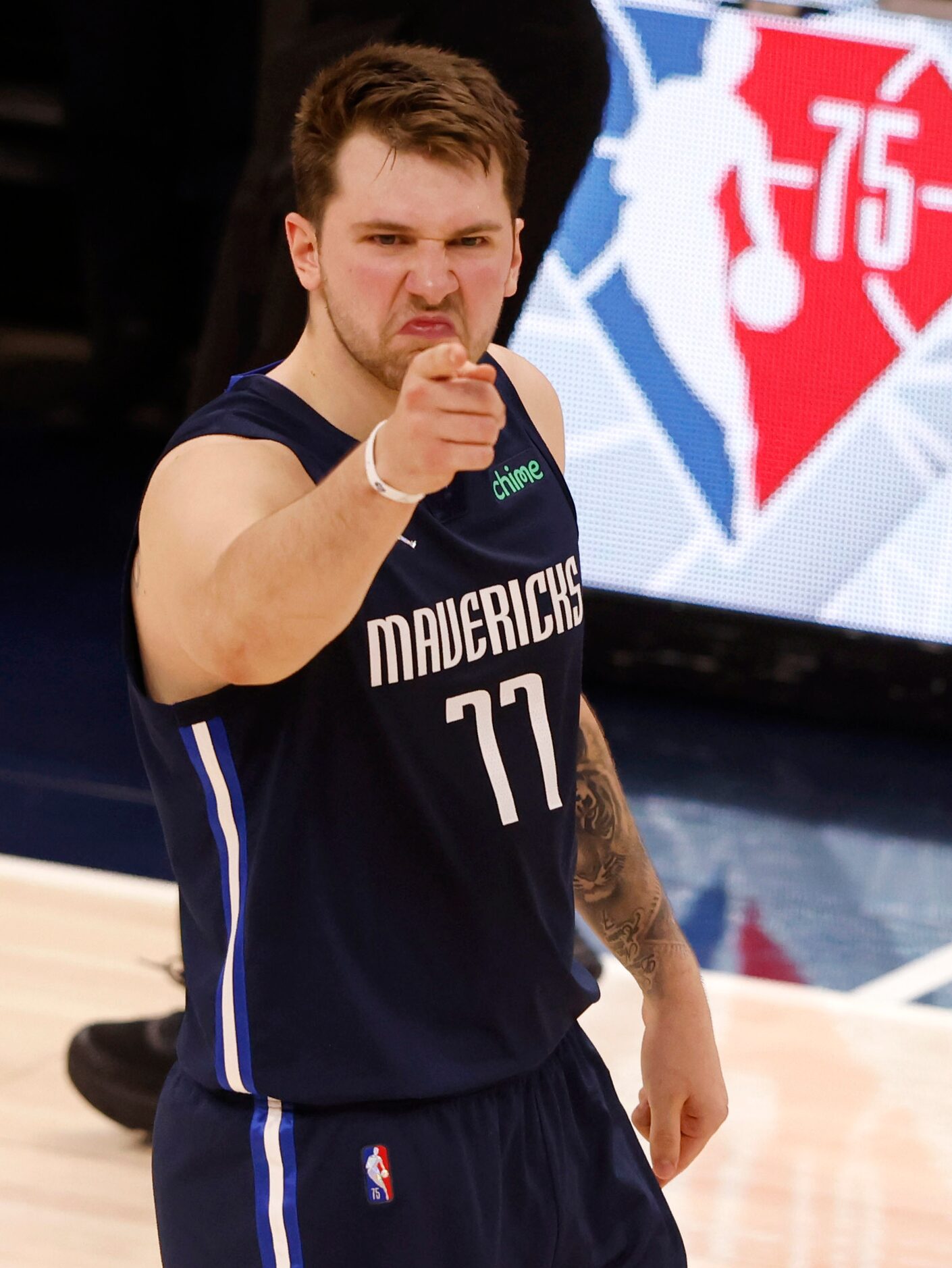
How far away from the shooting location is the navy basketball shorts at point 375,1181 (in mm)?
1331

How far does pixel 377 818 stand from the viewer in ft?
4.33

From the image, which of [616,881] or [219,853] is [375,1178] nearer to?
[219,853]

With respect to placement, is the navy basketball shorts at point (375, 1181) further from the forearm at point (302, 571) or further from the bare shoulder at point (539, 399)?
the bare shoulder at point (539, 399)

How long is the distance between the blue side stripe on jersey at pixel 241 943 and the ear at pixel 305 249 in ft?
1.23

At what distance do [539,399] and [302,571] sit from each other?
1.99ft

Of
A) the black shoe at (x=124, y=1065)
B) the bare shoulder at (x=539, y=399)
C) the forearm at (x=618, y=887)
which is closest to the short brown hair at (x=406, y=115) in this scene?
the bare shoulder at (x=539, y=399)

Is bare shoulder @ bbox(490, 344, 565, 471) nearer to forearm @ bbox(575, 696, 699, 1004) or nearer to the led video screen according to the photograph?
forearm @ bbox(575, 696, 699, 1004)

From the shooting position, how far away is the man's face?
1.24m

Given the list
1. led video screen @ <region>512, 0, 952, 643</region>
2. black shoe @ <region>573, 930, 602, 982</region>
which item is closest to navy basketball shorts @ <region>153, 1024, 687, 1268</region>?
black shoe @ <region>573, 930, 602, 982</region>

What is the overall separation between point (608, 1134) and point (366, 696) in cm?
51

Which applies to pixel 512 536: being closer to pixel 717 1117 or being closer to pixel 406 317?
pixel 406 317

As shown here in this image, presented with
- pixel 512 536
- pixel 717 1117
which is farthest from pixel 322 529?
pixel 717 1117

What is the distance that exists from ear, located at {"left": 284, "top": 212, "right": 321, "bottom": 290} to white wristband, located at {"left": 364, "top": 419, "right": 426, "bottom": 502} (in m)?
0.31

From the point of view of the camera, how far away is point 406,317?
124cm
